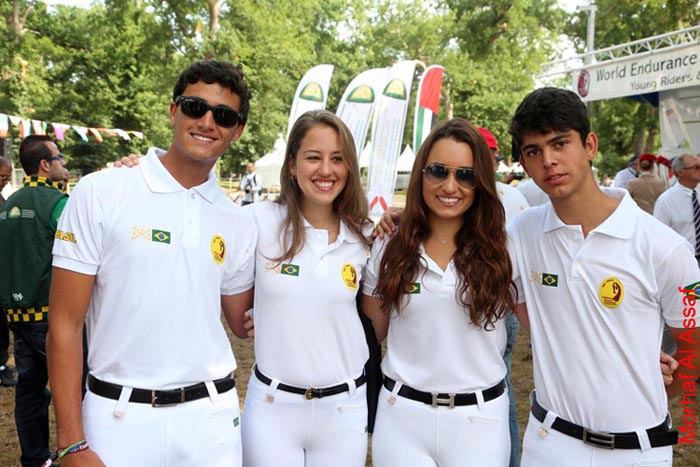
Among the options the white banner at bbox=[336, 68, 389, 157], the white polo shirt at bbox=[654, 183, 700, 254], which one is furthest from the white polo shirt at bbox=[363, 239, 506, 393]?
the white banner at bbox=[336, 68, 389, 157]

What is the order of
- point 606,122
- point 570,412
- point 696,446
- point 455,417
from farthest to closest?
point 606,122, point 696,446, point 455,417, point 570,412

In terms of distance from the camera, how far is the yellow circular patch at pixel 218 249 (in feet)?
7.98

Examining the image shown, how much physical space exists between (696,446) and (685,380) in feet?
10.6

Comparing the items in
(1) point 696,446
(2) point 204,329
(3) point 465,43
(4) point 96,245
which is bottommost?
(1) point 696,446

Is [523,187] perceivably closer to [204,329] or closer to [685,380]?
[685,380]

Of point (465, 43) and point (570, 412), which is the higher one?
point (465, 43)

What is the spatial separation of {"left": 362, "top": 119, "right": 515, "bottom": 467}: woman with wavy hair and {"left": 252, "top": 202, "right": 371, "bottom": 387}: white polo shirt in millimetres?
173

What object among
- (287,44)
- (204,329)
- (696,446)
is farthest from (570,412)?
(287,44)

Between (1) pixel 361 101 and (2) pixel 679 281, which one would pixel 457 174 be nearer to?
(2) pixel 679 281

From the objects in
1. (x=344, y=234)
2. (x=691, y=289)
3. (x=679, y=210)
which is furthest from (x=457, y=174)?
(x=679, y=210)

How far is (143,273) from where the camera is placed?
2248 millimetres

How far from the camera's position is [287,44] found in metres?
31.3

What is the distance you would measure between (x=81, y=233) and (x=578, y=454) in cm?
211

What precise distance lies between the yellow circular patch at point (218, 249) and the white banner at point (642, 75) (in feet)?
38.0
